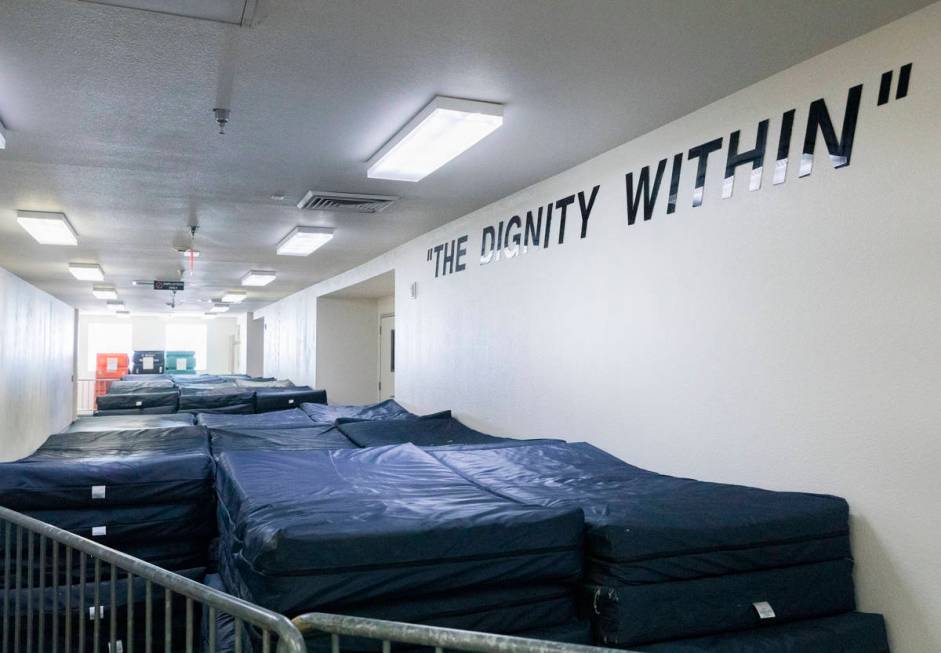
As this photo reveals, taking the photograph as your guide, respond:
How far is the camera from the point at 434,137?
12.2 ft

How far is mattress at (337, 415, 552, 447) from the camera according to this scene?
5.61 meters

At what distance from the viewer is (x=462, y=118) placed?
3.45m

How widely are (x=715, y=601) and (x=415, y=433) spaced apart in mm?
3587

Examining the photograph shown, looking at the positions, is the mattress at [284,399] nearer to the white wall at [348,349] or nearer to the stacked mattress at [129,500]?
the white wall at [348,349]

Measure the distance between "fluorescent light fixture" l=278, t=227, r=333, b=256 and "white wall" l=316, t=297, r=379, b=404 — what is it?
13.6 ft

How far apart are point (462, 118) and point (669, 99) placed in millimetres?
1014

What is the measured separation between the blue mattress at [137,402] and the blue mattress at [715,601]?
10012 millimetres

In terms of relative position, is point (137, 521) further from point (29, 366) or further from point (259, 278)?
point (29, 366)

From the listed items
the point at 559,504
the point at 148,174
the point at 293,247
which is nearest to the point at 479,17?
the point at 559,504

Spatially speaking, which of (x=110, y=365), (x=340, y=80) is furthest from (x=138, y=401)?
(x=110, y=365)

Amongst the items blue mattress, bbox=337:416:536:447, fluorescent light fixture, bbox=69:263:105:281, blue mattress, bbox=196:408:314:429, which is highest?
fluorescent light fixture, bbox=69:263:105:281

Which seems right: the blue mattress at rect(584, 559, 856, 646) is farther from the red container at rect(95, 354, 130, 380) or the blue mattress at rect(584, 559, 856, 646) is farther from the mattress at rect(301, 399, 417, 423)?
the red container at rect(95, 354, 130, 380)

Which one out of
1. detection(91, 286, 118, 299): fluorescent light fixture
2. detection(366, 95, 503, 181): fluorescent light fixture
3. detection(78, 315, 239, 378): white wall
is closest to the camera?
detection(366, 95, 503, 181): fluorescent light fixture

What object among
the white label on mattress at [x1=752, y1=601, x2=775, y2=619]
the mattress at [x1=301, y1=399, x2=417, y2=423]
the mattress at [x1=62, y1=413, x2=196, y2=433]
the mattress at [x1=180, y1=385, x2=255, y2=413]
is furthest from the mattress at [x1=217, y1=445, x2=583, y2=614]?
the mattress at [x1=180, y1=385, x2=255, y2=413]
